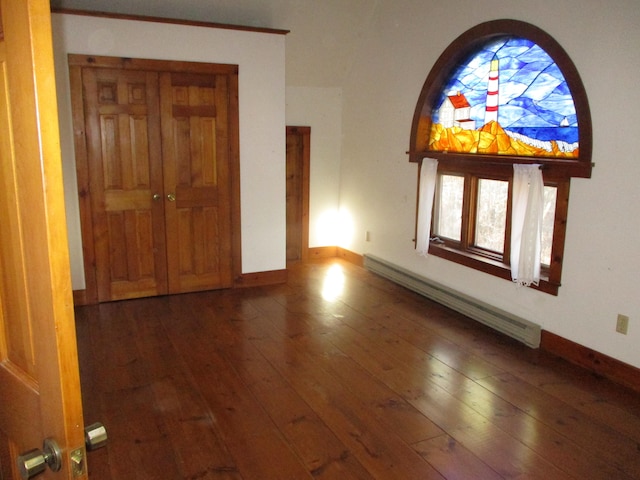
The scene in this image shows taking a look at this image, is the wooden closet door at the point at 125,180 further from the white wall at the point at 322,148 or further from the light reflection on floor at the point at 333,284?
the white wall at the point at 322,148

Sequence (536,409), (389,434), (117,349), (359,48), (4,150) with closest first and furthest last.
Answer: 1. (4,150)
2. (389,434)
3. (536,409)
4. (117,349)
5. (359,48)

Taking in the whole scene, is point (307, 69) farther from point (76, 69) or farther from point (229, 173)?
point (76, 69)

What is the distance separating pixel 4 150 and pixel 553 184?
136 inches

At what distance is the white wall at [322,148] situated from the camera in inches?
231

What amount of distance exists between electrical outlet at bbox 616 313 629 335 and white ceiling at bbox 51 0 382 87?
11.9ft

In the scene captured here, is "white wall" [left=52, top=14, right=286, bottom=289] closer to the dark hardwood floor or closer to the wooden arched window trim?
the dark hardwood floor

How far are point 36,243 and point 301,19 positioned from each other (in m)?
4.54

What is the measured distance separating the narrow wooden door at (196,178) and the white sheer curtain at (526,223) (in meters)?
2.54

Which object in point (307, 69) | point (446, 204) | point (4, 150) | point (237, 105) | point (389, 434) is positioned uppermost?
point (307, 69)

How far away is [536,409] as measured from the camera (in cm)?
289

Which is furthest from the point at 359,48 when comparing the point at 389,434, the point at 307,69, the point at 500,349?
the point at 389,434

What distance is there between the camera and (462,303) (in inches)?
172

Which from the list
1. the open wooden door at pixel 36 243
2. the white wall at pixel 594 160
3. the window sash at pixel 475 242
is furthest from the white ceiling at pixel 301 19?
the open wooden door at pixel 36 243

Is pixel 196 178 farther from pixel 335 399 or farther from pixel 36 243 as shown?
pixel 36 243
